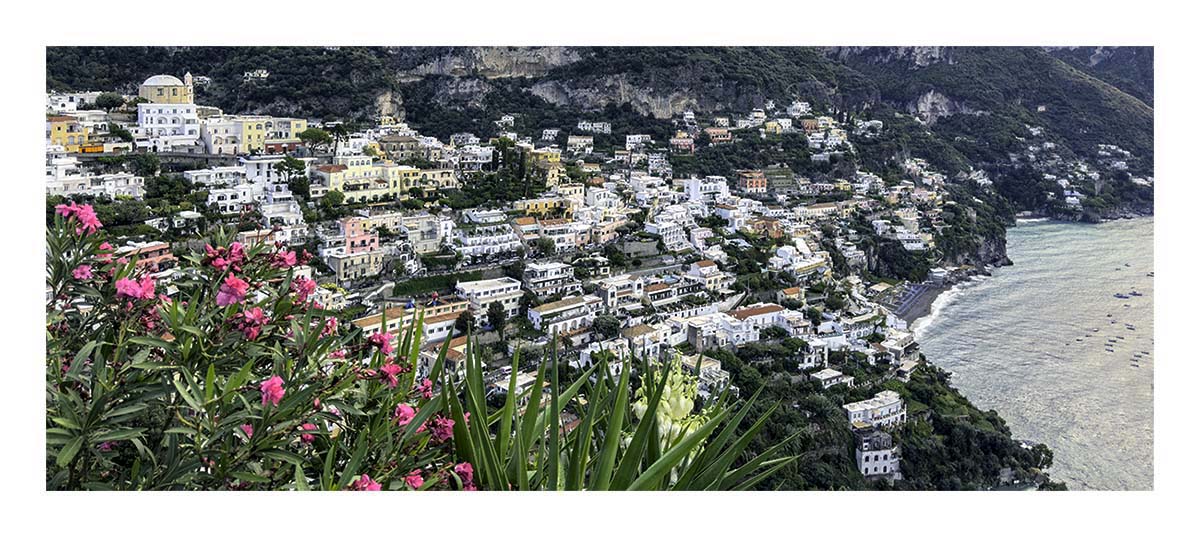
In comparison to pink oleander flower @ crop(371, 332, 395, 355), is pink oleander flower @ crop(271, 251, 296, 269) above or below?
above

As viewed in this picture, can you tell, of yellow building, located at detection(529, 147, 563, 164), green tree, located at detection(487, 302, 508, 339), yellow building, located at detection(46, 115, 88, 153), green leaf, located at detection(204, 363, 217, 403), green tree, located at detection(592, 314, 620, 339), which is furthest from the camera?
yellow building, located at detection(529, 147, 563, 164)

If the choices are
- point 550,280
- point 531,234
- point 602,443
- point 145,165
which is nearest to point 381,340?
point 602,443

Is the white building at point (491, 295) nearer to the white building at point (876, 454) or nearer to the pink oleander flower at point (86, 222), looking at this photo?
the white building at point (876, 454)

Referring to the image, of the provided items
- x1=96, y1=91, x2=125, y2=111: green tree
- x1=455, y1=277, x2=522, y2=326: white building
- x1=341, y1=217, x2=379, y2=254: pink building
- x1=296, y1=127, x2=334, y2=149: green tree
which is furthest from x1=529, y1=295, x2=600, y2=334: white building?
x1=96, y1=91, x2=125, y2=111: green tree

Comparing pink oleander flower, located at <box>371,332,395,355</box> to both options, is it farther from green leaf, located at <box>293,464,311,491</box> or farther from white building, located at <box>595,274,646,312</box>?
white building, located at <box>595,274,646,312</box>

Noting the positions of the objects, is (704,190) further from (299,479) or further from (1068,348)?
(299,479)

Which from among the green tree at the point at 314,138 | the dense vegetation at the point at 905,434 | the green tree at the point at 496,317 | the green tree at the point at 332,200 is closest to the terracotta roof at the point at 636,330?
the dense vegetation at the point at 905,434
